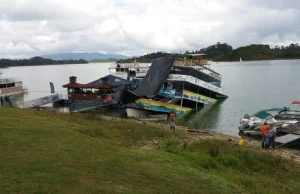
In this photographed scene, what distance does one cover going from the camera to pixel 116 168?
9.30 meters

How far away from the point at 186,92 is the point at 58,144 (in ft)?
93.3

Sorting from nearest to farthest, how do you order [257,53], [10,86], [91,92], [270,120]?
[270,120]
[91,92]
[10,86]
[257,53]

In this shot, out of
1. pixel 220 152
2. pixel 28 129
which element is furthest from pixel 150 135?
pixel 28 129

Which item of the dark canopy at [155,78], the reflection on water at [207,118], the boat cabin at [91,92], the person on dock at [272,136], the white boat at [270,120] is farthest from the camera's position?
the boat cabin at [91,92]

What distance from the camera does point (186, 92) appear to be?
38531 mm

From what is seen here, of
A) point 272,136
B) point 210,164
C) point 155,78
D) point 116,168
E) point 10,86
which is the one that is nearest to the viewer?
point 116,168

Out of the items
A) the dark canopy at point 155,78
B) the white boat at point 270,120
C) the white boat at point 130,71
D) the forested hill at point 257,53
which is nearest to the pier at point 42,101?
the white boat at point 130,71

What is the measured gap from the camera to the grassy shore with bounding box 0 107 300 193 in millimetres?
7531

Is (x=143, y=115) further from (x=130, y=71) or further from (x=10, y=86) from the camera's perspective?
(x=10, y=86)

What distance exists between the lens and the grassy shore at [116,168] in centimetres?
753

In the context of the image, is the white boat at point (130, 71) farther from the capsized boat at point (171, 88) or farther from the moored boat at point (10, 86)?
the moored boat at point (10, 86)

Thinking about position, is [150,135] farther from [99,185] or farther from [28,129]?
[99,185]

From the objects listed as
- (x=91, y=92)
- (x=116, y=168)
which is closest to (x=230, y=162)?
(x=116, y=168)

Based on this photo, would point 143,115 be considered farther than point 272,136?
Yes
